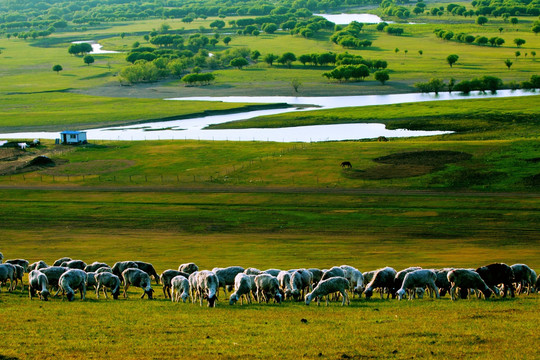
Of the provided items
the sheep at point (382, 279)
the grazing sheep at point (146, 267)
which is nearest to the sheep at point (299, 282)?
the sheep at point (382, 279)

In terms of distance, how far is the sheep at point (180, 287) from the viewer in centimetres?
3054

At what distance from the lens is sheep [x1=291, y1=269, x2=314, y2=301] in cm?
3058

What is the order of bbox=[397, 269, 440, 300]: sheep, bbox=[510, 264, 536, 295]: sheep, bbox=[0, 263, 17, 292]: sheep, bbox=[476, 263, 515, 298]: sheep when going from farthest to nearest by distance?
bbox=[0, 263, 17, 292]: sheep → bbox=[510, 264, 536, 295]: sheep → bbox=[476, 263, 515, 298]: sheep → bbox=[397, 269, 440, 300]: sheep

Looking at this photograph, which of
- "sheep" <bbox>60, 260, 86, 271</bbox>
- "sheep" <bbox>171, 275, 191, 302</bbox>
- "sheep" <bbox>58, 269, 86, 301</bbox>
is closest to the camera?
"sheep" <bbox>58, 269, 86, 301</bbox>

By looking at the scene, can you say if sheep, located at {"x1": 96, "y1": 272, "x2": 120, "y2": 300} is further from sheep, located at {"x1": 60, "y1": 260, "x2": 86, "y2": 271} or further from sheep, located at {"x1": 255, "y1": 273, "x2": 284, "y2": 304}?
sheep, located at {"x1": 255, "y1": 273, "x2": 284, "y2": 304}

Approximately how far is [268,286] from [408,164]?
50.2 m

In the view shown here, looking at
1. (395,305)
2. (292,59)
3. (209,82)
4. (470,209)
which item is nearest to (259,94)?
(209,82)

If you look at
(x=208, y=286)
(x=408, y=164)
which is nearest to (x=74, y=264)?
(x=208, y=286)

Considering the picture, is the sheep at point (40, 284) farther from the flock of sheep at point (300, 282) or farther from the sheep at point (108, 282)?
the sheep at point (108, 282)

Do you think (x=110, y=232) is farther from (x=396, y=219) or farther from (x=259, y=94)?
(x=259, y=94)

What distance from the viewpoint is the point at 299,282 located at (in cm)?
3080

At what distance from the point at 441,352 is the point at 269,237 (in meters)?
33.4

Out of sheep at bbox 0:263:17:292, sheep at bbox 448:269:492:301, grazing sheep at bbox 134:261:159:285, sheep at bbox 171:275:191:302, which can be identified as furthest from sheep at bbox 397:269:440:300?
sheep at bbox 0:263:17:292

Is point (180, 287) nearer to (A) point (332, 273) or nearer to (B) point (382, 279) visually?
(A) point (332, 273)
